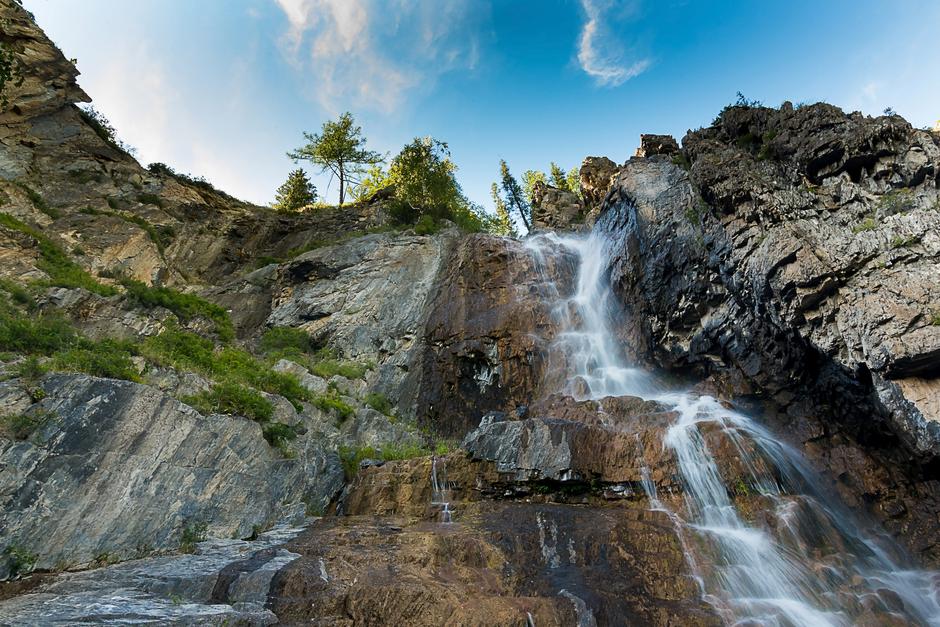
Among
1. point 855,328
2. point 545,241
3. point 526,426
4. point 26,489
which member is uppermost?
point 545,241

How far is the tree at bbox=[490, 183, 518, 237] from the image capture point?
46.2 meters

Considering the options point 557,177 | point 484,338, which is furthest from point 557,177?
point 484,338

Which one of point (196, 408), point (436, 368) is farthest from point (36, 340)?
point (436, 368)

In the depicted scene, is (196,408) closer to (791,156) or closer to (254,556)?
(254,556)

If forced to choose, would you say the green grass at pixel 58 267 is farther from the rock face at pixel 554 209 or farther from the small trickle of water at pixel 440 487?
the rock face at pixel 554 209

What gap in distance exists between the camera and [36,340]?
9406 millimetres

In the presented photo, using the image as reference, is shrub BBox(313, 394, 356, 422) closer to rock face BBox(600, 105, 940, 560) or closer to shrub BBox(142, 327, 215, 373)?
shrub BBox(142, 327, 215, 373)

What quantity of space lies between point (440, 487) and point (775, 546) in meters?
7.35

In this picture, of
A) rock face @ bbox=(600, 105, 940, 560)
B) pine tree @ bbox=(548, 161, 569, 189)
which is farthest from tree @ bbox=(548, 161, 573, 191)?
rock face @ bbox=(600, 105, 940, 560)

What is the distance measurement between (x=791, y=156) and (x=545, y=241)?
13.1 meters

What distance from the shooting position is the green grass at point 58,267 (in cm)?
1522

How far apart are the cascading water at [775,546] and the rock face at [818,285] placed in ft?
4.79

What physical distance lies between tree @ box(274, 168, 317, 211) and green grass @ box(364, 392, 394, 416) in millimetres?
22919

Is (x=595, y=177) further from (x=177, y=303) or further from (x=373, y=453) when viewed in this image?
(x=177, y=303)
